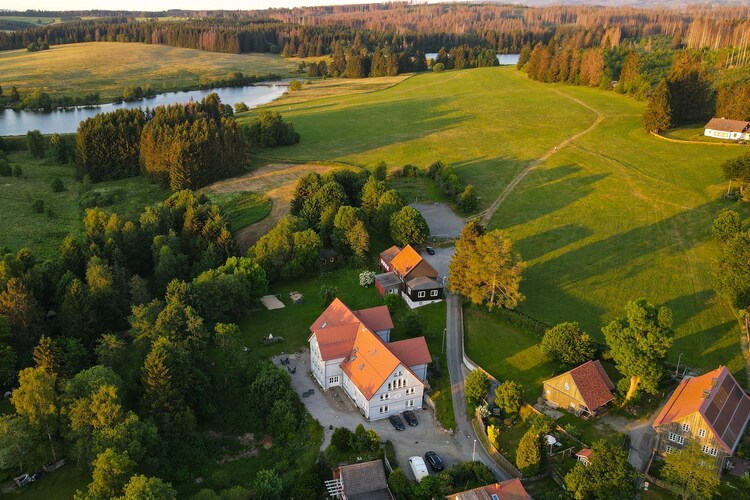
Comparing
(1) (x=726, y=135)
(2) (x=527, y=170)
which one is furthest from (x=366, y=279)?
(1) (x=726, y=135)

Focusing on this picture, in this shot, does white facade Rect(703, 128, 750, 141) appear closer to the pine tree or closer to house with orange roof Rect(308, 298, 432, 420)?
the pine tree

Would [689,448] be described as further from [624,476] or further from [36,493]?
[36,493]

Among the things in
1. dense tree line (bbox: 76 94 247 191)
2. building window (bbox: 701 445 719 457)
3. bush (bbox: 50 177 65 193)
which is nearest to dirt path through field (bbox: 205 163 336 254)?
dense tree line (bbox: 76 94 247 191)

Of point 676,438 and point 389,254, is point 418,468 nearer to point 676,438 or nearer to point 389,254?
point 676,438

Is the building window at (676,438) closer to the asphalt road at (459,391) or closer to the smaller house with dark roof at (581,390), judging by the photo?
the smaller house with dark roof at (581,390)

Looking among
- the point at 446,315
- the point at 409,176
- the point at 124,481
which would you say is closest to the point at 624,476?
the point at 446,315

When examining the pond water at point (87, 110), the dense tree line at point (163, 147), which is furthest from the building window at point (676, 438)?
the pond water at point (87, 110)
